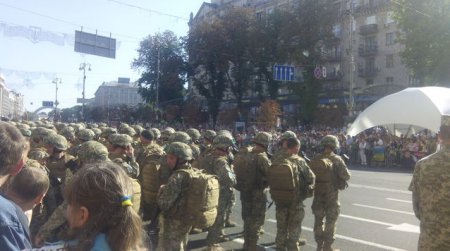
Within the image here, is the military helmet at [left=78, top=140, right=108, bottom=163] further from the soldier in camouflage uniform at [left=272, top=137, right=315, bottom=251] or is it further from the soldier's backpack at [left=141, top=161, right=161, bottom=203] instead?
the soldier in camouflage uniform at [left=272, top=137, right=315, bottom=251]

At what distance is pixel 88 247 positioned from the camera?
1943 millimetres

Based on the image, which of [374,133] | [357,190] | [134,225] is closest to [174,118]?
[374,133]

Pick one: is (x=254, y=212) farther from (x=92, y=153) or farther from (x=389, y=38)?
(x=389, y=38)

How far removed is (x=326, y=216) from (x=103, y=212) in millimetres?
5684

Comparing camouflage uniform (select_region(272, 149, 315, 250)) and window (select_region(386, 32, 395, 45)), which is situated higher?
window (select_region(386, 32, 395, 45))

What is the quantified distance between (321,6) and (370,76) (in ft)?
37.3

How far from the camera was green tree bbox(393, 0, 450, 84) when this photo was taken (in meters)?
27.3

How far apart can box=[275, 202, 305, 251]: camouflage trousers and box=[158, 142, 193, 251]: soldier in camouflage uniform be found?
82.1 inches

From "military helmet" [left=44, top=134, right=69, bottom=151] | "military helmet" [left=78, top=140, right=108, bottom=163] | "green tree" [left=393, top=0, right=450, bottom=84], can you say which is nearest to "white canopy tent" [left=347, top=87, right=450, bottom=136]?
"military helmet" [left=78, top=140, right=108, bottom=163]

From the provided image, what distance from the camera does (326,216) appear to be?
710 centimetres

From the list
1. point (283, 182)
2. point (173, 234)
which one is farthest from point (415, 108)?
point (173, 234)

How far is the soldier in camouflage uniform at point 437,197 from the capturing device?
3775 mm

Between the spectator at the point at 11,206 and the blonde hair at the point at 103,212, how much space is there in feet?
1.16

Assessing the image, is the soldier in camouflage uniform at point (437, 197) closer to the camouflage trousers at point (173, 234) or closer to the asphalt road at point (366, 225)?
the camouflage trousers at point (173, 234)
